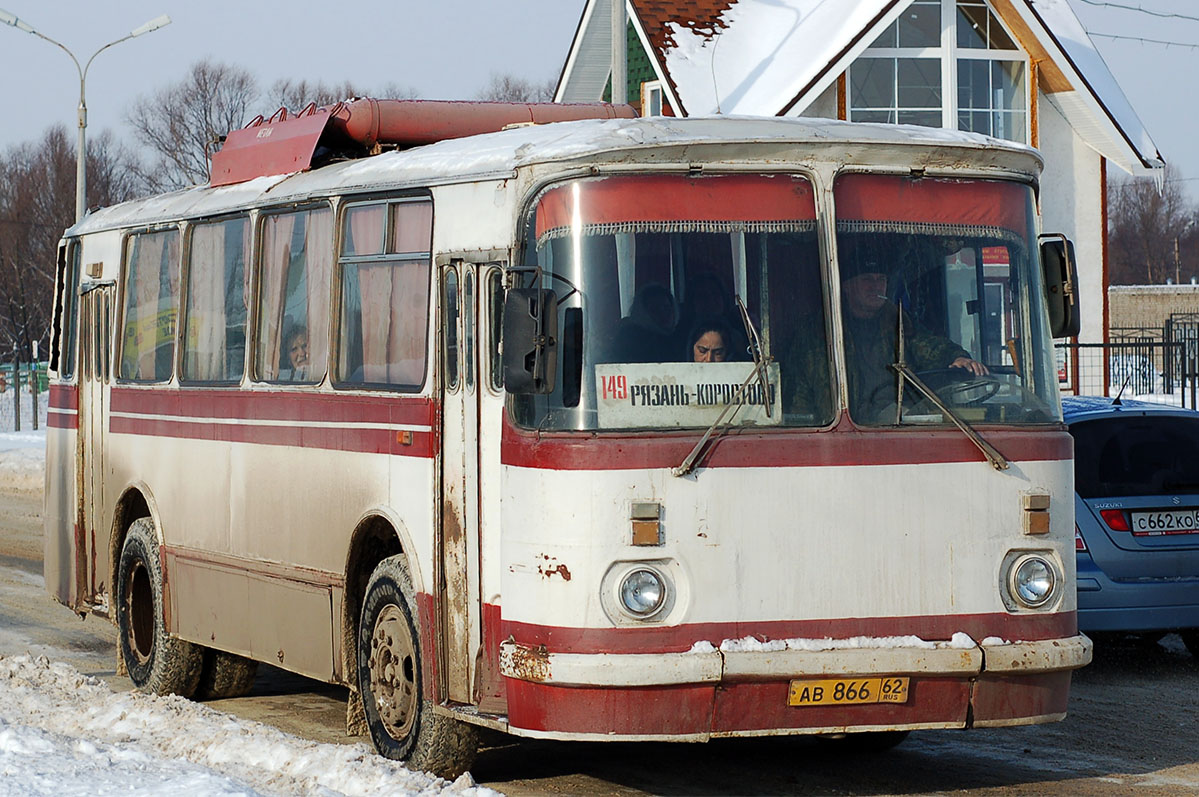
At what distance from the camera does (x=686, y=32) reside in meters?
32.6

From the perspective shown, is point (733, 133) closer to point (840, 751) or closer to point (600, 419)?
point (600, 419)

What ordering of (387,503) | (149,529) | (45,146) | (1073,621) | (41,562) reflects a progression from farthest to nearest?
(45,146) < (41,562) < (149,529) < (387,503) < (1073,621)

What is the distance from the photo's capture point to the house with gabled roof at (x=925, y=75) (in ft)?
103

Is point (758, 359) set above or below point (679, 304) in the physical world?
below

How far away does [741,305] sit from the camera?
24.5ft

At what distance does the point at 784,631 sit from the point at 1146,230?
131437mm

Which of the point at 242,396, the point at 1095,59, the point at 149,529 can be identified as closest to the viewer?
the point at 242,396

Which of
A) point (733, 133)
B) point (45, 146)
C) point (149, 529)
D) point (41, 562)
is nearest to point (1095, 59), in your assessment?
point (41, 562)

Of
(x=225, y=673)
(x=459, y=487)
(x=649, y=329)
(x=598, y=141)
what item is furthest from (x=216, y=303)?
(x=649, y=329)

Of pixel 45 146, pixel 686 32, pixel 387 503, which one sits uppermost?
pixel 45 146

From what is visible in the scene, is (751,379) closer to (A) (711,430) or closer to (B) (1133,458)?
(A) (711,430)

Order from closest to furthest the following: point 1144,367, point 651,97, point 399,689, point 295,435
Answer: point 399,689 → point 295,435 → point 651,97 → point 1144,367

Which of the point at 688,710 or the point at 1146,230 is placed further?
the point at 1146,230

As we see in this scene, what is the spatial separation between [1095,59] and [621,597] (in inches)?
1225
